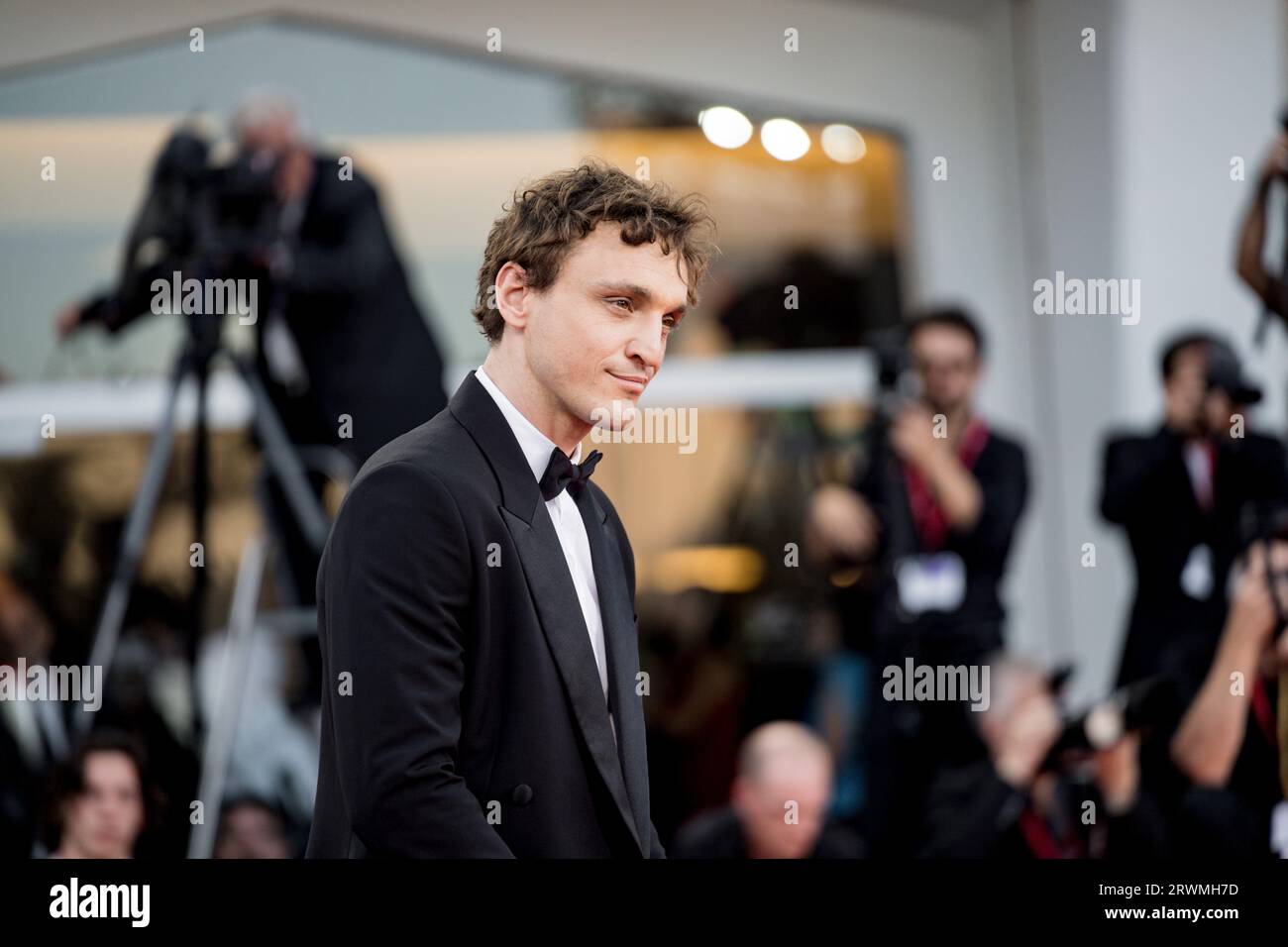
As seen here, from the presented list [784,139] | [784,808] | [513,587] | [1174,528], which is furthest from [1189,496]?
[513,587]

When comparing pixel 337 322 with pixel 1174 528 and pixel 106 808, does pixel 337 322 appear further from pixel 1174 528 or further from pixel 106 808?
pixel 1174 528

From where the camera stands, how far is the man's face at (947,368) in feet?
15.0

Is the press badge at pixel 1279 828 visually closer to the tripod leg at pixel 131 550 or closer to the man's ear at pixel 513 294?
the man's ear at pixel 513 294

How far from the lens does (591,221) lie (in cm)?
166

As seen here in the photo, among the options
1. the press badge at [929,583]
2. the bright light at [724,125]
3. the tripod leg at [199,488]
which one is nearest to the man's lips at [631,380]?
the tripod leg at [199,488]

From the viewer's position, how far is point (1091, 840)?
3.72m

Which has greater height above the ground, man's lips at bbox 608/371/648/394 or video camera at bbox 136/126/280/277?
video camera at bbox 136/126/280/277

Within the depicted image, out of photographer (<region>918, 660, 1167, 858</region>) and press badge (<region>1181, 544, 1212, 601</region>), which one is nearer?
photographer (<region>918, 660, 1167, 858</region>)

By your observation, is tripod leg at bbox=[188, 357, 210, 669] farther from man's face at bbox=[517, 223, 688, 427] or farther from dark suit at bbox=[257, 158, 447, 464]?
man's face at bbox=[517, 223, 688, 427]

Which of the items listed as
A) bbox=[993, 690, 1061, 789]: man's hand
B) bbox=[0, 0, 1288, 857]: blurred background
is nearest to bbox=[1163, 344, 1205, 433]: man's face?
bbox=[0, 0, 1288, 857]: blurred background

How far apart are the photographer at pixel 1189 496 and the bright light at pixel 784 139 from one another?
189 centimetres

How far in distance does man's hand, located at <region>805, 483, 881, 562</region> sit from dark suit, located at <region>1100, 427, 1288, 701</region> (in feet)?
2.02

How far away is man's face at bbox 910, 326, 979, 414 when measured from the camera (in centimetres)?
459

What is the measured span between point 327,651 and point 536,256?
42 cm
